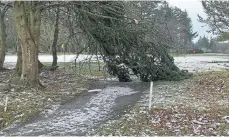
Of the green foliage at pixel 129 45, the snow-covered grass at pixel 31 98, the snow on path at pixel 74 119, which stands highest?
the green foliage at pixel 129 45

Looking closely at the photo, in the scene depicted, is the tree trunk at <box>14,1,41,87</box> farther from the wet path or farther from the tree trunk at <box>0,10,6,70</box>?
the tree trunk at <box>0,10,6,70</box>

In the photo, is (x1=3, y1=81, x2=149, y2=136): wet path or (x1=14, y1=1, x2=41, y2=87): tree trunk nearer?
(x1=3, y1=81, x2=149, y2=136): wet path

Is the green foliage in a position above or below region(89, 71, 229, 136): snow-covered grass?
above

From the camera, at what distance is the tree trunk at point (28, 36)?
14164 mm

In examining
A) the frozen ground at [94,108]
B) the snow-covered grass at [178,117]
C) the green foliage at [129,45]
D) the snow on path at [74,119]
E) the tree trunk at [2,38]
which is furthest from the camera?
the tree trunk at [2,38]

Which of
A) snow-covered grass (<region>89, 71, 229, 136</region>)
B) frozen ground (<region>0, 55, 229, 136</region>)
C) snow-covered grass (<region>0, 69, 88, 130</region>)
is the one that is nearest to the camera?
snow-covered grass (<region>89, 71, 229, 136</region>)

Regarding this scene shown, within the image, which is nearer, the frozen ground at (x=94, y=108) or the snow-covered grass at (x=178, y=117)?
the snow-covered grass at (x=178, y=117)

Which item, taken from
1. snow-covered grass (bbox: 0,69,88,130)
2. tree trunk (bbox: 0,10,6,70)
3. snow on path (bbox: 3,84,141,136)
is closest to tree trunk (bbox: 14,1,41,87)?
snow-covered grass (bbox: 0,69,88,130)

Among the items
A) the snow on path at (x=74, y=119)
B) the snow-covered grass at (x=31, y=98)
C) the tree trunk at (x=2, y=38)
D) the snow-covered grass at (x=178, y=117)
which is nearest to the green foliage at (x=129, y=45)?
the snow-covered grass at (x=31, y=98)

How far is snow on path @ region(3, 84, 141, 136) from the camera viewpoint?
841 cm

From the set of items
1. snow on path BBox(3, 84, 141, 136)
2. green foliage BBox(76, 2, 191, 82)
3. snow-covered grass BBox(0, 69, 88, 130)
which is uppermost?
green foliage BBox(76, 2, 191, 82)

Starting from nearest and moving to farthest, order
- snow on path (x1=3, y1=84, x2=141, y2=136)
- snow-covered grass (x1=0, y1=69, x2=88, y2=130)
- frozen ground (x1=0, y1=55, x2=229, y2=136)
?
snow on path (x1=3, y1=84, x2=141, y2=136), frozen ground (x1=0, y1=55, x2=229, y2=136), snow-covered grass (x1=0, y1=69, x2=88, y2=130)

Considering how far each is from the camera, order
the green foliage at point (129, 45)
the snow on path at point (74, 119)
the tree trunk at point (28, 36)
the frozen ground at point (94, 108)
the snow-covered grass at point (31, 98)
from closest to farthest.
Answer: the snow on path at point (74, 119)
the frozen ground at point (94, 108)
the snow-covered grass at point (31, 98)
the tree trunk at point (28, 36)
the green foliage at point (129, 45)

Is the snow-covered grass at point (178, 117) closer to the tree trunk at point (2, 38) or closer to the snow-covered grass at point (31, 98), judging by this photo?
the snow-covered grass at point (31, 98)
